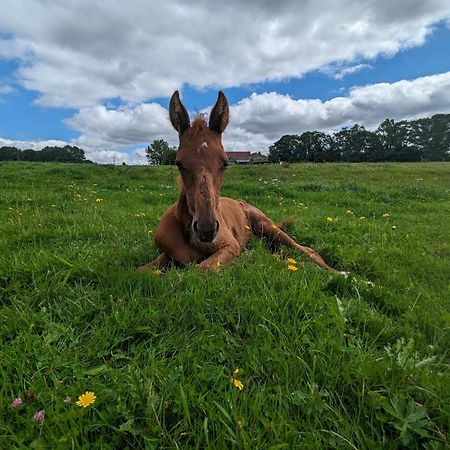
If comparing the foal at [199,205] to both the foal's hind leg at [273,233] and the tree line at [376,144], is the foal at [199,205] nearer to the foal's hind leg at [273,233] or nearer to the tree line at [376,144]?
the foal's hind leg at [273,233]

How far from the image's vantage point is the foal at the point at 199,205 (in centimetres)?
336

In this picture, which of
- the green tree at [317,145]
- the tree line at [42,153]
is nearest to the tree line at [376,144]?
the green tree at [317,145]

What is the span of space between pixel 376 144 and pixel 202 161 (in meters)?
109

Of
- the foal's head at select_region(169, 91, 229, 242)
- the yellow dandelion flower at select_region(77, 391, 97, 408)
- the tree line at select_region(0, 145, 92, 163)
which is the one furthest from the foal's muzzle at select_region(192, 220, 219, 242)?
the tree line at select_region(0, 145, 92, 163)

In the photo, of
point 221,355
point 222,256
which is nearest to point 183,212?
point 222,256

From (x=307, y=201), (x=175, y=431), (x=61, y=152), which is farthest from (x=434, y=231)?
(x=61, y=152)

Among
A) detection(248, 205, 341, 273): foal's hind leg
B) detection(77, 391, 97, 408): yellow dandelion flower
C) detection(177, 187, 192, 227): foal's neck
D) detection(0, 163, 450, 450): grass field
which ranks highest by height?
detection(177, 187, 192, 227): foal's neck

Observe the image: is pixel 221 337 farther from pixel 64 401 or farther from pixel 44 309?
pixel 44 309

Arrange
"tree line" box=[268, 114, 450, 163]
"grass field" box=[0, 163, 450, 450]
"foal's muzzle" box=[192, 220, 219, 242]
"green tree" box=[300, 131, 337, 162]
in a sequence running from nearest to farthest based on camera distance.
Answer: "grass field" box=[0, 163, 450, 450] → "foal's muzzle" box=[192, 220, 219, 242] → "tree line" box=[268, 114, 450, 163] → "green tree" box=[300, 131, 337, 162]

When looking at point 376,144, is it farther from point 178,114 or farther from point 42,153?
point 178,114

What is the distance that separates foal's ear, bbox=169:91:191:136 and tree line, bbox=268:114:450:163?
9385 cm

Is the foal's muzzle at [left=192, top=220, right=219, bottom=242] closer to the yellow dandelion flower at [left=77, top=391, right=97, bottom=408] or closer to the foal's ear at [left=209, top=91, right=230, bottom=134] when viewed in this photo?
the foal's ear at [left=209, top=91, right=230, bottom=134]

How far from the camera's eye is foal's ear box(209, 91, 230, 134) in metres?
4.27

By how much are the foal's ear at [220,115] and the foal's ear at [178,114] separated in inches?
13.0
